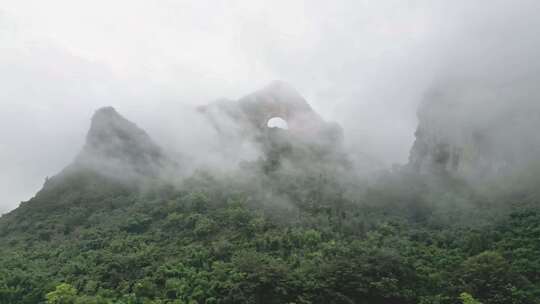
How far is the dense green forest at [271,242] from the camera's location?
18.4 m

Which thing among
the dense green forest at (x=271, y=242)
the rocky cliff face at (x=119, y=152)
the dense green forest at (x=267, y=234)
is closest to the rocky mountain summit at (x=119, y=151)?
the rocky cliff face at (x=119, y=152)

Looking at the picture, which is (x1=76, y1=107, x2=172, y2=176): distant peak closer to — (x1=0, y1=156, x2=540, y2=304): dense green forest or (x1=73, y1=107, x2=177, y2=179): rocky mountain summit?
(x1=73, y1=107, x2=177, y2=179): rocky mountain summit

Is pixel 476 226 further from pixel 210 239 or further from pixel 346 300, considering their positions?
pixel 210 239

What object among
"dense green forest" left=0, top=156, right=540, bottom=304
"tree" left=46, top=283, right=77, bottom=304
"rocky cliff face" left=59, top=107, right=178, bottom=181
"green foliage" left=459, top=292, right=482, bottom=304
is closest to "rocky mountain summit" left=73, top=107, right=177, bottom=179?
"rocky cliff face" left=59, top=107, right=178, bottom=181

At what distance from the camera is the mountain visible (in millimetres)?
18438

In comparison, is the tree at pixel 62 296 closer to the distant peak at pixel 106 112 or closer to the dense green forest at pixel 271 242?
the dense green forest at pixel 271 242

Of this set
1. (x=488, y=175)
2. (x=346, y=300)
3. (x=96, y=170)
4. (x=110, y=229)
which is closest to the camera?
(x=346, y=300)

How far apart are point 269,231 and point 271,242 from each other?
4.92ft

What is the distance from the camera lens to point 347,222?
2700 centimetres

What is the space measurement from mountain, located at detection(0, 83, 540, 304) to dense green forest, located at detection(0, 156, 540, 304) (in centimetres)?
8

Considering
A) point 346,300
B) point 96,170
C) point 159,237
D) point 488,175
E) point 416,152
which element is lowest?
point 346,300

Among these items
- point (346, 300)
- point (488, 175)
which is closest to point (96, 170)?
point (346, 300)

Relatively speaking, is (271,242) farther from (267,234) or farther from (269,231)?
(269,231)

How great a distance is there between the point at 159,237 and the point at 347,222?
10.3 meters
